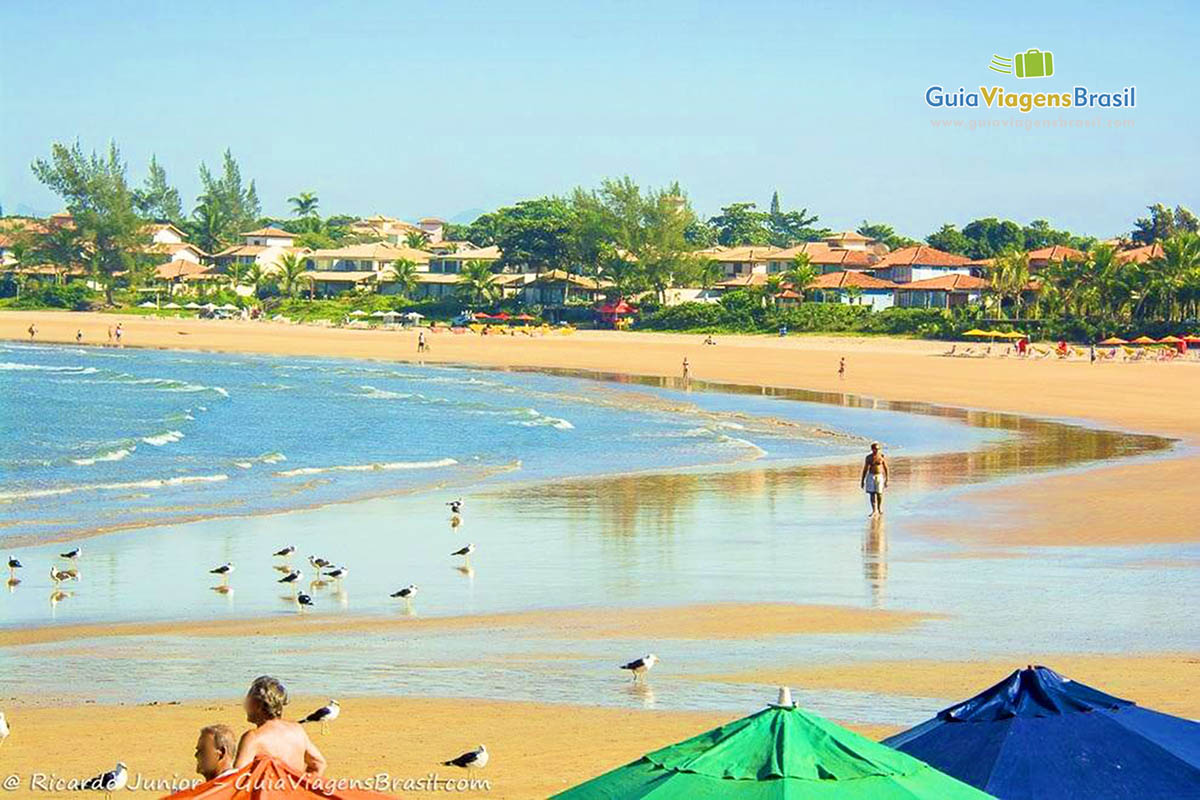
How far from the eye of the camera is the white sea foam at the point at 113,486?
87.2ft

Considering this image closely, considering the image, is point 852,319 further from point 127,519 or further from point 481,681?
point 481,681

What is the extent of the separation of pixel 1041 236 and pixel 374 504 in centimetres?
10136

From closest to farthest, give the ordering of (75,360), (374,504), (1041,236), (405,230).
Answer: (374,504)
(75,360)
(1041,236)
(405,230)

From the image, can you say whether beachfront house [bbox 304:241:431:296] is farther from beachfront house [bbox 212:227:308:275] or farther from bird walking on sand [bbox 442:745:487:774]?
bird walking on sand [bbox 442:745:487:774]

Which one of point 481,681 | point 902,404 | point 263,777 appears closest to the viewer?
point 263,777

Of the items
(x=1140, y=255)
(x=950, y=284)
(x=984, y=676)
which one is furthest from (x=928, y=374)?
(x=984, y=676)

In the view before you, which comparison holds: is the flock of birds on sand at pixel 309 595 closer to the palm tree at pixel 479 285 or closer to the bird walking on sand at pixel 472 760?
the bird walking on sand at pixel 472 760

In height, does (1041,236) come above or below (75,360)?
above

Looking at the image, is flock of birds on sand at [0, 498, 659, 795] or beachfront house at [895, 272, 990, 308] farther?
beachfront house at [895, 272, 990, 308]

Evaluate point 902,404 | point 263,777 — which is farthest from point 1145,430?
point 263,777

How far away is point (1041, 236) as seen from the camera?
11869 centimetres

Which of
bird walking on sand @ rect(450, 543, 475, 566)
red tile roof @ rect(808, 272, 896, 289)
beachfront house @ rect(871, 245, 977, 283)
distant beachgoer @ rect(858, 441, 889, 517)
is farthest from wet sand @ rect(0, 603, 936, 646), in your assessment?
beachfront house @ rect(871, 245, 977, 283)

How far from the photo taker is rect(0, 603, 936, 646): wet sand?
1505 centimetres

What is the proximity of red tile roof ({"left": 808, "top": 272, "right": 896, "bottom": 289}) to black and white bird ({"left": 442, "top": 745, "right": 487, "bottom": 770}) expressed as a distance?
87757 millimetres
